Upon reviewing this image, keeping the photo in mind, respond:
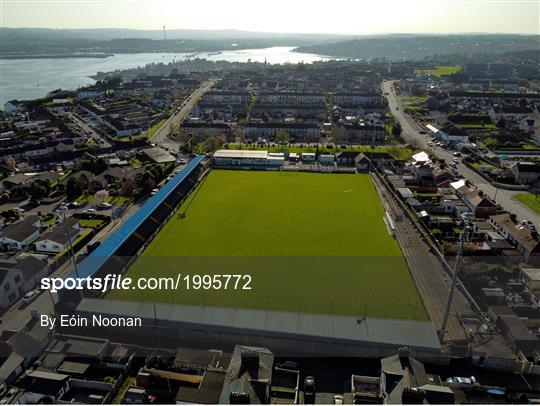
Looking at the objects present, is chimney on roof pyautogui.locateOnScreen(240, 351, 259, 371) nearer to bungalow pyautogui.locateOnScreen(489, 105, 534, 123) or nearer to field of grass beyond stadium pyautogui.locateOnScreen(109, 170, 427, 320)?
field of grass beyond stadium pyautogui.locateOnScreen(109, 170, 427, 320)

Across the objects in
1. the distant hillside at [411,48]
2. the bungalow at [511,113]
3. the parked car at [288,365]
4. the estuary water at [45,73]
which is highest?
the distant hillside at [411,48]

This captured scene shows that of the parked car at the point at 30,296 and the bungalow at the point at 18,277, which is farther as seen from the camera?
the parked car at the point at 30,296

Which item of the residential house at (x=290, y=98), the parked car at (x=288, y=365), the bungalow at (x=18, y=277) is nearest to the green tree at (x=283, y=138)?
the residential house at (x=290, y=98)

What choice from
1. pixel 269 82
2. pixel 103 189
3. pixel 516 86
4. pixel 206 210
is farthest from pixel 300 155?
pixel 516 86

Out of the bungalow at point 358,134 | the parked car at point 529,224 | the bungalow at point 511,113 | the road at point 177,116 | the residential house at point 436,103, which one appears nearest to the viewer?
the parked car at point 529,224

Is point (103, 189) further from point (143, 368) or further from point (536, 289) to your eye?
point (536, 289)

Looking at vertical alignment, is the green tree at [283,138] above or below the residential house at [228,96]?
below

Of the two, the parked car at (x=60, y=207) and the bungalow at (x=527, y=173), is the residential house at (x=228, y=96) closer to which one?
the parked car at (x=60, y=207)

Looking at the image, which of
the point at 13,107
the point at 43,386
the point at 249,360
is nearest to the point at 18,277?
the point at 43,386
